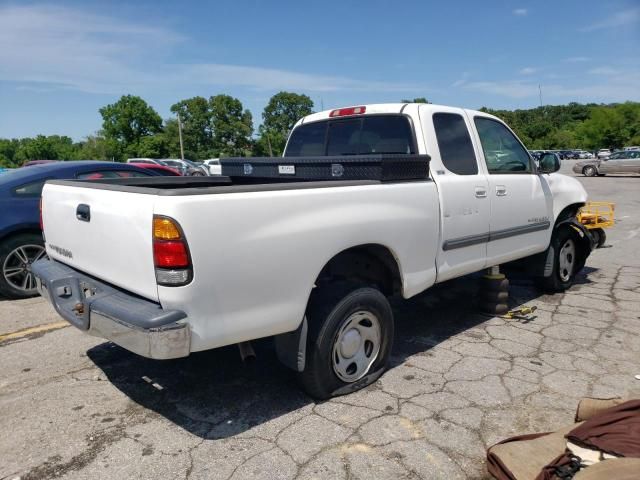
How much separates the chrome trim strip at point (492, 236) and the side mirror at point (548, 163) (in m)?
0.54

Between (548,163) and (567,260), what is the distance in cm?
143

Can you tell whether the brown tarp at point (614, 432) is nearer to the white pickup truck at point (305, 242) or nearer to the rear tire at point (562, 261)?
the white pickup truck at point (305, 242)

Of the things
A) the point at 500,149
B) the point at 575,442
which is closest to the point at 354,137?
the point at 500,149

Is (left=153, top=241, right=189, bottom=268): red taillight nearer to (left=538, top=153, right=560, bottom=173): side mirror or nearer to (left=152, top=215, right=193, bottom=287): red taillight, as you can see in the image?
(left=152, top=215, right=193, bottom=287): red taillight

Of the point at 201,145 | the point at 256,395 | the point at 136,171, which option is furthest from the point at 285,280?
the point at 201,145

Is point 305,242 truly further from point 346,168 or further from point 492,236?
point 492,236

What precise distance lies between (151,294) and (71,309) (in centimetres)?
89

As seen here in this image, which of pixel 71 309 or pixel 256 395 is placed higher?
pixel 71 309

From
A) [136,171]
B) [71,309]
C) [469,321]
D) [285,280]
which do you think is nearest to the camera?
[285,280]

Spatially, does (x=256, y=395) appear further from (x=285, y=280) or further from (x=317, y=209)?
(x=317, y=209)

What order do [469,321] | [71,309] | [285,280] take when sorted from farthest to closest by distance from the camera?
[469,321]
[71,309]
[285,280]

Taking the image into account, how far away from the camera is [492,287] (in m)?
4.83

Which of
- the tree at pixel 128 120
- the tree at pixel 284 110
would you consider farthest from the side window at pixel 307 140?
the tree at pixel 284 110

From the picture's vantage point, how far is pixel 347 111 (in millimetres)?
4441
